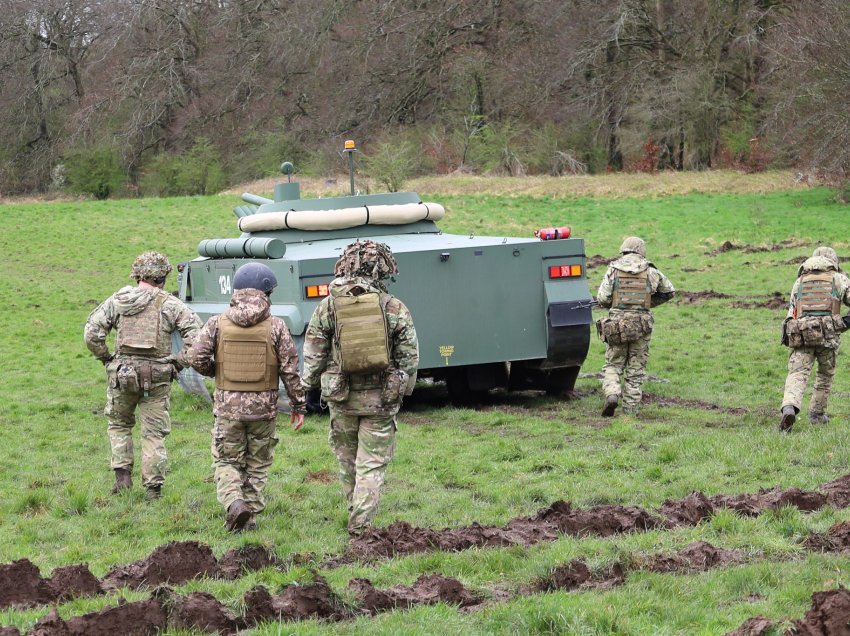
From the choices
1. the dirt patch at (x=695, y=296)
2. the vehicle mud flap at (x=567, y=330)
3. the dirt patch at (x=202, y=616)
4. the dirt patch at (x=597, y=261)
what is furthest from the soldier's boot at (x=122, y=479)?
the dirt patch at (x=597, y=261)

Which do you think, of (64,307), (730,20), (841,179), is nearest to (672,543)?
(64,307)

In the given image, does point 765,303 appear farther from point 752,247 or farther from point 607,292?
point 607,292

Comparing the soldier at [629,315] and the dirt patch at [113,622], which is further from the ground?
the soldier at [629,315]

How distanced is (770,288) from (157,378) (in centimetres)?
1599

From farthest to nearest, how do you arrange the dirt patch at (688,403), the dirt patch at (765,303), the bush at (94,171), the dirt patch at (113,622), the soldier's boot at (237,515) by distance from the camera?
the bush at (94,171)
the dirt patch at (765,303)
the dirt patch at (688,403)
the soldier's boot at (237,515)
the dirt patch at (113,622)

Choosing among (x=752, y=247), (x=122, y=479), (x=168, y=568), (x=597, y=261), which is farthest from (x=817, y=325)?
(x=752, y=247)

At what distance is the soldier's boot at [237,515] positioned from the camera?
7617 mm

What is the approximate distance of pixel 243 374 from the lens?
7648 mm

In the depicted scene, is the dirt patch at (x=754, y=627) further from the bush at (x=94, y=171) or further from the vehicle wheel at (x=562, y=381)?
the bush at (x=94, y=171)

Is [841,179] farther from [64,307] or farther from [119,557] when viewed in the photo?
[119,557]

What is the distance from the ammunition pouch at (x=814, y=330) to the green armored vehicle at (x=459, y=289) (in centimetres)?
228

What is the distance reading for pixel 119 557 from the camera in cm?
725

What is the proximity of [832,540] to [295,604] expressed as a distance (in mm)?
2871

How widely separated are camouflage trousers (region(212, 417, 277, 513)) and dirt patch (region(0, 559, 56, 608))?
1730mm
